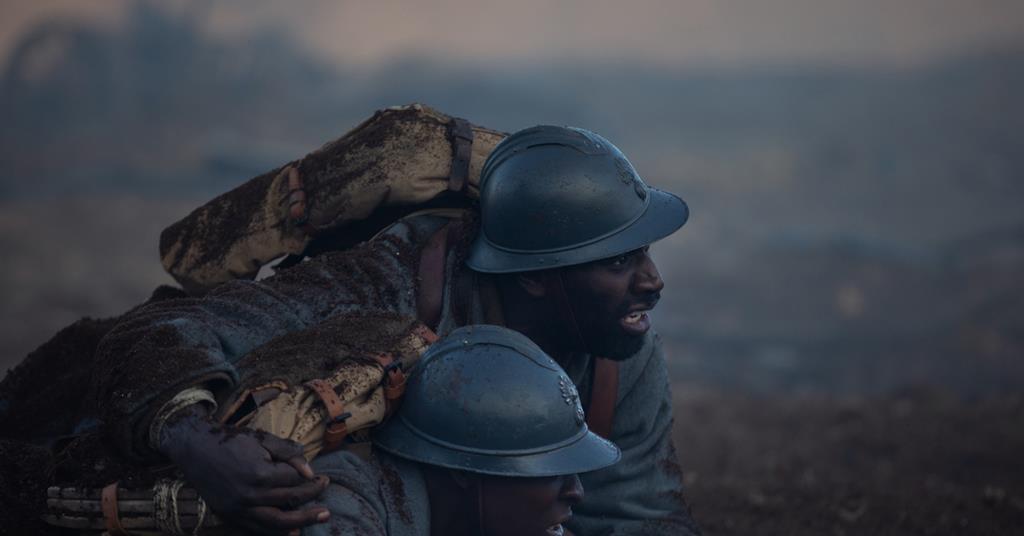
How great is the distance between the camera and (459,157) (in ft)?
15.9

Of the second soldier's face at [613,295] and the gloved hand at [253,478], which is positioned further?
the second soldier's face at [613,295]

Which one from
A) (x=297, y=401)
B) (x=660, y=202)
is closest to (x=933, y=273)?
(x=660, y=202)

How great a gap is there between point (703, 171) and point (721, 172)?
543mm

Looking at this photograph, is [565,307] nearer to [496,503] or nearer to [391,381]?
[391,381]

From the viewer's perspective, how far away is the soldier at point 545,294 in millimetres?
4156

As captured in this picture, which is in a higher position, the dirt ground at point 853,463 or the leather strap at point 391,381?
the leather strap at point 391,381

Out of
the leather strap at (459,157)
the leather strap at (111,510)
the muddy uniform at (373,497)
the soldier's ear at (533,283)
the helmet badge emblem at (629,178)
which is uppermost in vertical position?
the leather strap at (459,157)

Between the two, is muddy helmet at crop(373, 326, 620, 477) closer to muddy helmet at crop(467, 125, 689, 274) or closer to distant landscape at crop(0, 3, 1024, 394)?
muddy helmet at crop(467, 125, 689, 274)

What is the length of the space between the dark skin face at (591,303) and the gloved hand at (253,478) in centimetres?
144

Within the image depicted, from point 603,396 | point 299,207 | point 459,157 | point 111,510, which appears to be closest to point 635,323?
point 603,396

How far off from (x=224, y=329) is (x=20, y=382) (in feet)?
4.24

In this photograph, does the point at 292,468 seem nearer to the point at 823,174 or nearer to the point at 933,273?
the point at 933,273

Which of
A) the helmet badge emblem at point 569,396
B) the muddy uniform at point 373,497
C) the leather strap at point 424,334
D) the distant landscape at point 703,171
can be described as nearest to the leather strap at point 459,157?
the leather strap at point 424,334

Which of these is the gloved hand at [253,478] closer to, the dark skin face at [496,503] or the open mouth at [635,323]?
the dark skin face at [496,503]
